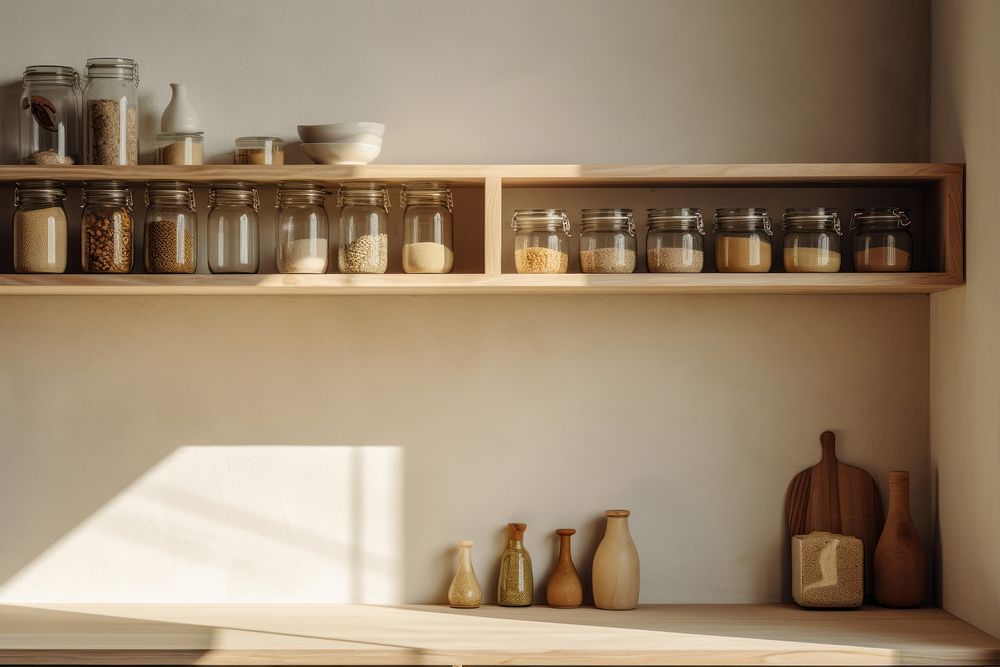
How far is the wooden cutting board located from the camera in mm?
2365

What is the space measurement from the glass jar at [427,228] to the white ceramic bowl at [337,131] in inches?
5.9

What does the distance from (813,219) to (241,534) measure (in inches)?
58.8

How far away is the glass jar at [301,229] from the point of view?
2.18 m

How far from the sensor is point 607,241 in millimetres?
2189

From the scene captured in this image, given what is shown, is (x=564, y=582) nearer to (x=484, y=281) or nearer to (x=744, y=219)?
(x=484, y=281)

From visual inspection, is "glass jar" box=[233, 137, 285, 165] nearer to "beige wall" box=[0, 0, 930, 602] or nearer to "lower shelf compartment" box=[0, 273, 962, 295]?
"beige wall" box=[0, 0, 930, 602]

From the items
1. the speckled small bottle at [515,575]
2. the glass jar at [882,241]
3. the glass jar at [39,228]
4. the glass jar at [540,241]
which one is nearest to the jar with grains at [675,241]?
the glass jar at [540,241]

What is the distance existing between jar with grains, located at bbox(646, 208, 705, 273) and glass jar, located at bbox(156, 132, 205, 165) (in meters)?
→ 1.03

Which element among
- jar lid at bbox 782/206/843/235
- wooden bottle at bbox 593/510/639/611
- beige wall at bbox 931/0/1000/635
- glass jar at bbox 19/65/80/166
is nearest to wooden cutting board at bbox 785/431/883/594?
beige wall at bbox 931/0/1000/635

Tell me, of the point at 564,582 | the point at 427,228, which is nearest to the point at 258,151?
the point at 427,228

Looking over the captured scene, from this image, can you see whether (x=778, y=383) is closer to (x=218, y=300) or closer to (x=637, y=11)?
(x=637, y=11)

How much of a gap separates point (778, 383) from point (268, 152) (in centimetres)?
130

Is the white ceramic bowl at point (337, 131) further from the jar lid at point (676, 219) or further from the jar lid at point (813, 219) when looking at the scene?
the jar lid at point (813, 219)

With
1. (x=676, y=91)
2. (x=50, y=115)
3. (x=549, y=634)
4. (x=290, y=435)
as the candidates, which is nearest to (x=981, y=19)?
(x=676, y=91)
